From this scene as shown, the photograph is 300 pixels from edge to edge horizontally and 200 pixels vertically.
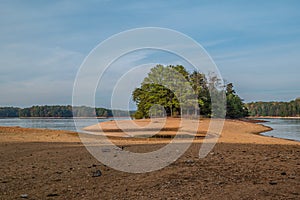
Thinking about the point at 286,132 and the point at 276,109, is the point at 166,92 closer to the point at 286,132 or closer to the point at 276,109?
the point at 286,132

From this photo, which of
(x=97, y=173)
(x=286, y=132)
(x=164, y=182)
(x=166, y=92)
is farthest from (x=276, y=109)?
(x=164, y=182)

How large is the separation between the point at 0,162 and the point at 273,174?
7.38m

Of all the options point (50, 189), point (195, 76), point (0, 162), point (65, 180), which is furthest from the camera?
point (195, 76)

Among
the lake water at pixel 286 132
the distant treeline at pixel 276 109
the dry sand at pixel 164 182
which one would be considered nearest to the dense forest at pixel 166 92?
the lake water at pixel 286 132

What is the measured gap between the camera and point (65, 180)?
6742 millimetres

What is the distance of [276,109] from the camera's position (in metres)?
175

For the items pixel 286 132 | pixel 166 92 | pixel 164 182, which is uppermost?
pixel 166 92

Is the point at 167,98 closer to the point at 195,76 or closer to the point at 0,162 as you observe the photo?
the point at 195,76

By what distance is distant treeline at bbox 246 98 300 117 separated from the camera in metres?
152

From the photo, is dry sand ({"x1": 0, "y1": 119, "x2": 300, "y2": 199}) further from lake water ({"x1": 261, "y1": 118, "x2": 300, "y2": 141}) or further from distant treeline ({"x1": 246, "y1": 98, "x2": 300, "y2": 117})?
distant treeline ({"x1": 246, "y1": 98, "x2": 300, "y2": 117})

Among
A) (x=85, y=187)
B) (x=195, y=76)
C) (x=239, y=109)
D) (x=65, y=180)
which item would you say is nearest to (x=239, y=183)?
(x=85, y=187)

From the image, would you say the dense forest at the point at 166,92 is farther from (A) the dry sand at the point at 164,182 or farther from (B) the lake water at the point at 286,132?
(A) the dry sand at the point at 164,182

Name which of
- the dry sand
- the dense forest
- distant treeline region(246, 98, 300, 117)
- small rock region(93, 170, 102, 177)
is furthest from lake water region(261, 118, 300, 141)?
distant treeline region(246, 98, 300, 117)

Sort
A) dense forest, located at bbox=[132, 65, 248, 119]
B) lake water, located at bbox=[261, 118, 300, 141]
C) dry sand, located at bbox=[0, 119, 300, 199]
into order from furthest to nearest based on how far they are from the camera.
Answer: dense forest, located at bbox=[132, 65, 248, 119] < lake water, located at bbox=[261, 118, 300, 141] < dry sand, located at bbox=[0, 119, 300, 199]
